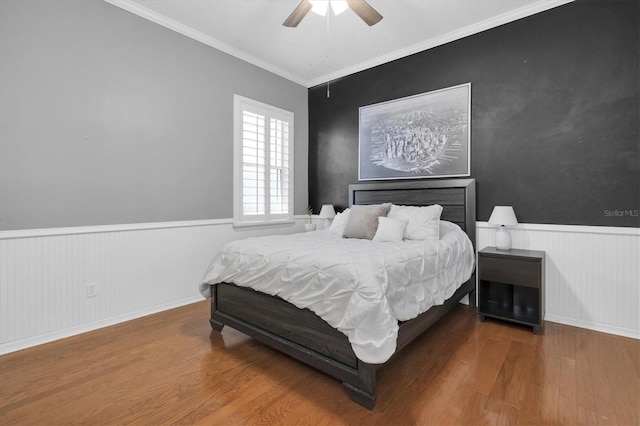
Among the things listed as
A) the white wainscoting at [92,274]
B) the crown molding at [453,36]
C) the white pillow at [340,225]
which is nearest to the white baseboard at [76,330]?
the white wainscoting at [92,274]

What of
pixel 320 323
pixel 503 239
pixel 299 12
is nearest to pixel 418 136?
pixel 503 239

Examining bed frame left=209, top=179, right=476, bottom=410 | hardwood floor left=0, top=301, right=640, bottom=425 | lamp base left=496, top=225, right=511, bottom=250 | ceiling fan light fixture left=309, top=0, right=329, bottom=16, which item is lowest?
hardwood floor left=0, top=301, right=640, bottom=425

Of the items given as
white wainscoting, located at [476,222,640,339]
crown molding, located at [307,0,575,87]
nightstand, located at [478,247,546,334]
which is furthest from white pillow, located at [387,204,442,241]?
crown molding, located at [307,0,575,87]

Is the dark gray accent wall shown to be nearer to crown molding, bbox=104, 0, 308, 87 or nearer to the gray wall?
crown molding, bbox=104, 0, 308, 87

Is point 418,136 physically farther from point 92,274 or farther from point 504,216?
point 92,274

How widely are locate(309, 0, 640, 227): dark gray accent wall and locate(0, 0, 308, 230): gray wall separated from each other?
268 centimetres

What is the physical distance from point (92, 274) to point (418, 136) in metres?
3.70

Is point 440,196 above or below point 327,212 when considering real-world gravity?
above

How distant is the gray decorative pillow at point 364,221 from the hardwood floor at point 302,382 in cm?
106

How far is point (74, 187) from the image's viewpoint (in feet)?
8.70

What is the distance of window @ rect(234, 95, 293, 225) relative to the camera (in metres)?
3.95

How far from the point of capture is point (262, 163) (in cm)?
421

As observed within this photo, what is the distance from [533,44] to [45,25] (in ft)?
14.3

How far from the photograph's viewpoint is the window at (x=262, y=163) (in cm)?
395
